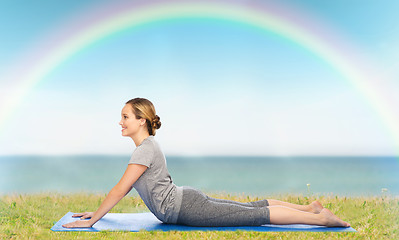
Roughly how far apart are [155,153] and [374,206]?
3100 millimetres

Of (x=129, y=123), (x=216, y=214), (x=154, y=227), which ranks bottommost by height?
(x=154, y=227)

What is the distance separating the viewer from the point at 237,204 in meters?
3.70

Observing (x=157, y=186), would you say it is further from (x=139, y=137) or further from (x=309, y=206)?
(x=309, y=206)

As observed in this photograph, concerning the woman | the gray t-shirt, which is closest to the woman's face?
the woman

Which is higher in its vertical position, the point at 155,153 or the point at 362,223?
the point at 155,153

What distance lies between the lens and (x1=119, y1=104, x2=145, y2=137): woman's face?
11.9ft

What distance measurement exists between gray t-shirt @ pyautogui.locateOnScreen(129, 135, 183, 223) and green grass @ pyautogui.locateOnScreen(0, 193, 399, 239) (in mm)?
214

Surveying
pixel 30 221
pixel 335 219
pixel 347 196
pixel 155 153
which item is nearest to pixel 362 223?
pixel 335 219

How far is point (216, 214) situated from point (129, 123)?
1.08 meters

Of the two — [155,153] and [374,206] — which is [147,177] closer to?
[155,153]

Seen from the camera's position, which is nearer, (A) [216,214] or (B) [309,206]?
(A) [216,214]

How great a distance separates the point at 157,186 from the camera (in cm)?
357

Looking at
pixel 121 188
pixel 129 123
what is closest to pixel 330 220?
pixel 121 188

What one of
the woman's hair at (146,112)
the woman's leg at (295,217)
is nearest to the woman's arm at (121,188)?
the woman's hair at (146,112)
